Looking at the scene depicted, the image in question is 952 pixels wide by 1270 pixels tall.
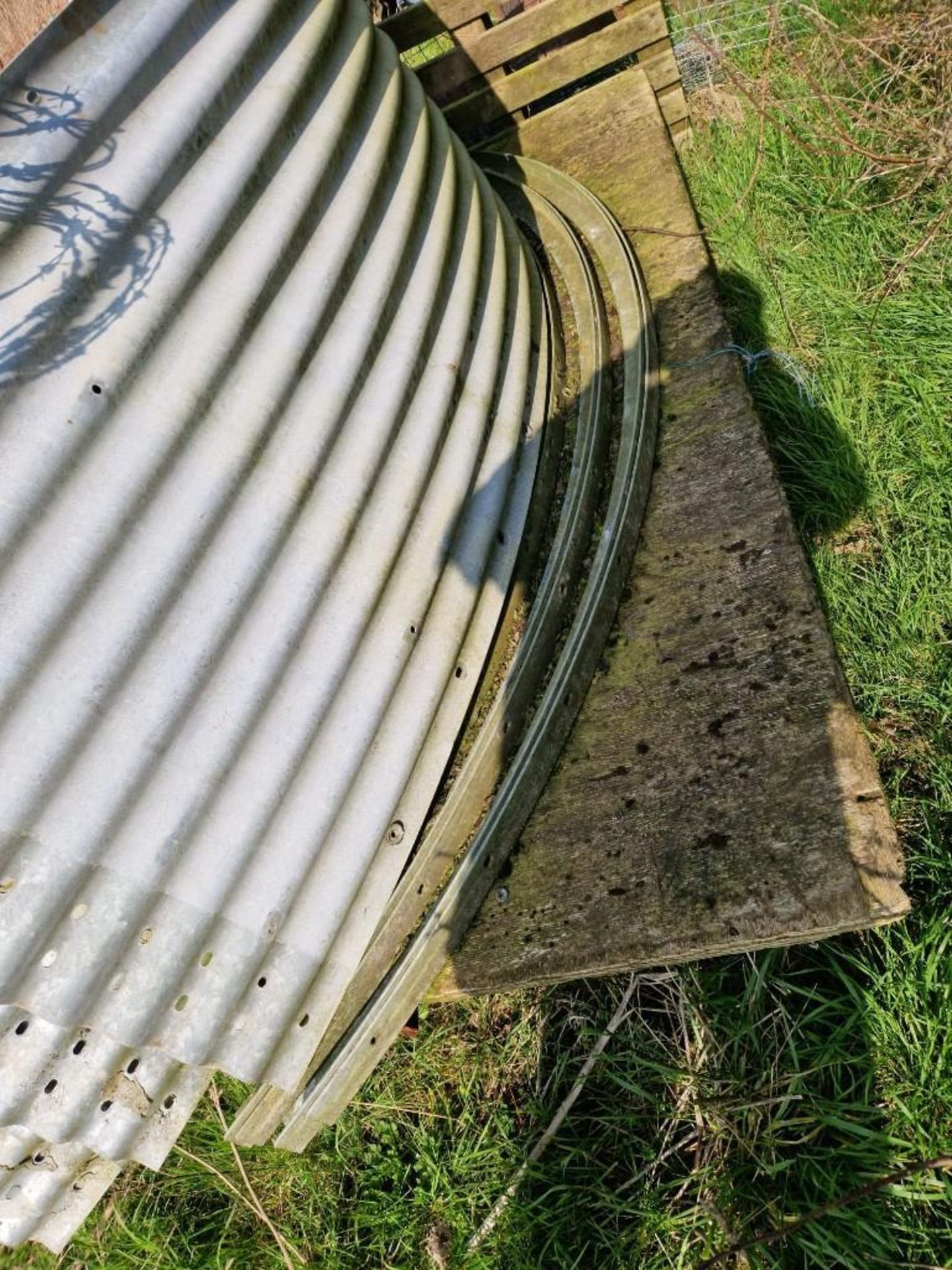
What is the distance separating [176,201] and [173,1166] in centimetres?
306

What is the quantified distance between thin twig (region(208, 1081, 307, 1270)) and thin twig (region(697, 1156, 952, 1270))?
1321mm

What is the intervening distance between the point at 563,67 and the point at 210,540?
3.12 metres

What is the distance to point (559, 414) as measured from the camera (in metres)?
2.92

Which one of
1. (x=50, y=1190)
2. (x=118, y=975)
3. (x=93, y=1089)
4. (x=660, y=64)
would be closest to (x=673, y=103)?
(x=660, y=64)

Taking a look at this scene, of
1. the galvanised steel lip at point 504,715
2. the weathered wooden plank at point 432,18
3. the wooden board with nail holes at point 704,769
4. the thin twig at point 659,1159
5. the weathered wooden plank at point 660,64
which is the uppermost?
the weathered wooden plank at point 432,18

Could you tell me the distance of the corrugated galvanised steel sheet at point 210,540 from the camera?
151 cm

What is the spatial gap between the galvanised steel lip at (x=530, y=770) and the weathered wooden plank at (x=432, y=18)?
1554 mm

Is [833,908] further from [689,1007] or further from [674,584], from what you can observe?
[674,584]

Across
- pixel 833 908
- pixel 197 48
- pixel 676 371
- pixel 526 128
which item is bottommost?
pixel 833 908

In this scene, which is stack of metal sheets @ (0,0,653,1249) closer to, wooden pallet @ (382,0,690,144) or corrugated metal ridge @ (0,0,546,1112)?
corrugated metal ridge @ (0,0,546,1112)

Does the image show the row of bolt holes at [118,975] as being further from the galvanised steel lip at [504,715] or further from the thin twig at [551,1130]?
the thin twig at [551,1130]

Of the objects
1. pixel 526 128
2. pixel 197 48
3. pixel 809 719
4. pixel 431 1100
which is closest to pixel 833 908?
pixel 809 719

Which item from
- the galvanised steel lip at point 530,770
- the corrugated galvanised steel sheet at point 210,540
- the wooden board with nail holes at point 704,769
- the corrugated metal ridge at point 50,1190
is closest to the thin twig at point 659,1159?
the wooden board with nail holes at point 704,769

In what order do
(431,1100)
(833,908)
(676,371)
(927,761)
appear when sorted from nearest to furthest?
1. (833,908)
2. (927,761)
3. (431,1100)
4. (676,371)
